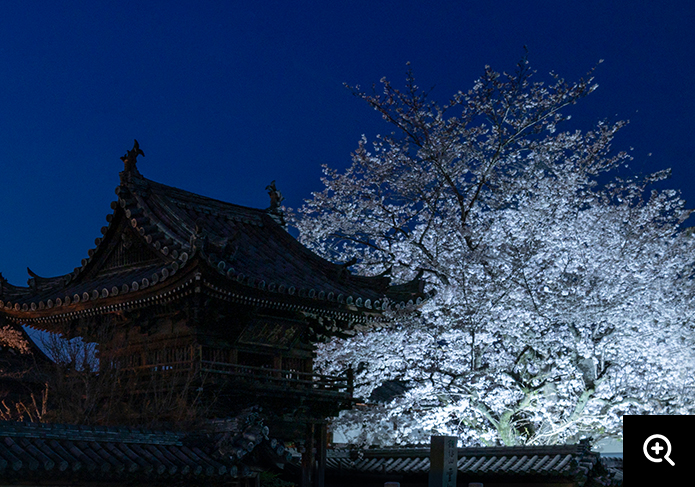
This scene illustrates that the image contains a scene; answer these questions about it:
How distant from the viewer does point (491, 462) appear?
17438 millimetres

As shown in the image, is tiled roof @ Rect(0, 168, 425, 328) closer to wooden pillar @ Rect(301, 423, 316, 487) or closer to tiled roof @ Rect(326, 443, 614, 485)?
wooden pillar @ Rect(301, 423, 316, 487)

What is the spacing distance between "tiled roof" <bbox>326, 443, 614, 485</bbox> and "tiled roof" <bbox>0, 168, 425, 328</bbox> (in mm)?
4172

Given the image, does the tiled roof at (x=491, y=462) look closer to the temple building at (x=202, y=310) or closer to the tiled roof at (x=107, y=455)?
the temple building at (x=202, y=310)

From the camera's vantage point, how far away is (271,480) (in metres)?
14.2

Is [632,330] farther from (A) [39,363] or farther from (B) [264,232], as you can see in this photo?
(A) [39,363]

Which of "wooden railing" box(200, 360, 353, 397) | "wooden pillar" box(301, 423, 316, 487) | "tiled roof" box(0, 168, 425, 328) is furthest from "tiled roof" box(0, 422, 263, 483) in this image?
"wooden pillar" box(301, 423, 316, 487)

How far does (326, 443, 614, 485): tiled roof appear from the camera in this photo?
16031 mm

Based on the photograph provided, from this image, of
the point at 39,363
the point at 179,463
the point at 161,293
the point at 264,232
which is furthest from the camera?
the point at 39,363

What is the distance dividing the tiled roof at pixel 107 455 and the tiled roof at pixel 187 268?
15.4ft

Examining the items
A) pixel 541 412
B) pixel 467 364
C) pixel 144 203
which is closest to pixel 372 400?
pixel 467 364

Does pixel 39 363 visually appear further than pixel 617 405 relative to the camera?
Yes

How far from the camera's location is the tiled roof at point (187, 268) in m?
15.8

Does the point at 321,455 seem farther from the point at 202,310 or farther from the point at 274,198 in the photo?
the point at 274,198

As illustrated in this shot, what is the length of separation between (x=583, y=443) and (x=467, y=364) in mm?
3907
